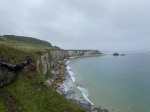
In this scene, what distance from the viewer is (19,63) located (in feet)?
170

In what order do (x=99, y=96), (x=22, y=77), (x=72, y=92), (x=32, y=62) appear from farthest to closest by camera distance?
(x=72, y=92) → (x=99, y=96) → (x=32, y=62) → (x=22, y=77)

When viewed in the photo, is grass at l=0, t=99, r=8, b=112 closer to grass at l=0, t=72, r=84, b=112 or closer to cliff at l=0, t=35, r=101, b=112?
cliff at l=0, t=35, r=101, b=112

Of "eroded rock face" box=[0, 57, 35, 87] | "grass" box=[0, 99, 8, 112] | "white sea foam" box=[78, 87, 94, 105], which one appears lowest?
"white sea foam" box=[78, 87, 94, 105]

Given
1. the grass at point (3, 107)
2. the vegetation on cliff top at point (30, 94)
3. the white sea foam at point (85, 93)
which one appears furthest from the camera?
the white sea foam at point (85, 93)

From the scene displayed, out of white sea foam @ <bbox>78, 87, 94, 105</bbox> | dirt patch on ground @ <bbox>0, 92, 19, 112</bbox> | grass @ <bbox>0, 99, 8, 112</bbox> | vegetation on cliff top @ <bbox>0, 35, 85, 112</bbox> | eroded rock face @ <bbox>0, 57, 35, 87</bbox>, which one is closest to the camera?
grass @ <bbox>0, 99, 8, 112</bbox>

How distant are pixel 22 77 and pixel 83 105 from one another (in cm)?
2149

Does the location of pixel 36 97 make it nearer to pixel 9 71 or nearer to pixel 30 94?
pixel 30 94

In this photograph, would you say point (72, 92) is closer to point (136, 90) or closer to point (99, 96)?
point (99, 96)

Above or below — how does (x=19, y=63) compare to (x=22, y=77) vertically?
above

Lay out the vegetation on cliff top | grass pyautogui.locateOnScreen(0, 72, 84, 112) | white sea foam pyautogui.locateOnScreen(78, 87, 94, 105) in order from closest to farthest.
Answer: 1. the vegetation on cliff top
2. grass pyautogui.locateOnScreen(0, 72, 84, 112)
3. white sea foam pyautogui.locateOnScreen(78, 87, 94, 105)

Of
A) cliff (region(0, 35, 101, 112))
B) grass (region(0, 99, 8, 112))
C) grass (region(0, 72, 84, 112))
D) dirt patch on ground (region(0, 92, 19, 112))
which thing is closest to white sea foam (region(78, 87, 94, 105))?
grass (region(0, 72, 84, 112))

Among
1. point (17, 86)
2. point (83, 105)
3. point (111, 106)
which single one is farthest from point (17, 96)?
point (111, 106)

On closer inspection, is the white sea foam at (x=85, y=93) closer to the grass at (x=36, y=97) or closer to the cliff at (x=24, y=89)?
the grass at (x=36, y=97)

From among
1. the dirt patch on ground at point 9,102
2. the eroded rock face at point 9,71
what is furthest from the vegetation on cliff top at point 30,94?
the eroded rock face at point 9,71
